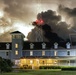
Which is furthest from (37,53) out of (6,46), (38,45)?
(6,46)

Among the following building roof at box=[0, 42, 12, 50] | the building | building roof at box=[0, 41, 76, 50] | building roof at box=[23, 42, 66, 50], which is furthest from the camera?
building roof at box=[0, 42, 12, 50]

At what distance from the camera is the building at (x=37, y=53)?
99.6m

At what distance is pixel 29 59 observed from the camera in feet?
330

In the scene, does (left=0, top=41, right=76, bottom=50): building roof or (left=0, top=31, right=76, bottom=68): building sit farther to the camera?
(left=0, top=41, right=76, bottom=50): building roof

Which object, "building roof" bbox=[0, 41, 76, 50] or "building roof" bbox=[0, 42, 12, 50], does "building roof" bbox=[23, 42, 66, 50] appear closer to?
"building roof" bbox=[0, 41, 76, 50]

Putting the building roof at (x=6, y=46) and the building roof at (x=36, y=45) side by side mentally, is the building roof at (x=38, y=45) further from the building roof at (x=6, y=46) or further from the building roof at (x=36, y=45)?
the building roof at (x=6, y=46)

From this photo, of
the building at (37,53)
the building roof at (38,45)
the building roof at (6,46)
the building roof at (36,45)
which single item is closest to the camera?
the building at (37,53)

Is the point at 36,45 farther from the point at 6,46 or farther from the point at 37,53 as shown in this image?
the point at 6,46

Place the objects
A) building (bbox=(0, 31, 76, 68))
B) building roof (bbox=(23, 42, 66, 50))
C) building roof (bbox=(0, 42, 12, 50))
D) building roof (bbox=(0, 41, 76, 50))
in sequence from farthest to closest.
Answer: building roof (bbox=(0, 42, 12, 50)) < building roof (bbox=(23, 42, 66, 50)) < building roof (bbox=(0, 41, 76, 50)) < building (bbox=(0, 31, 76, 68))

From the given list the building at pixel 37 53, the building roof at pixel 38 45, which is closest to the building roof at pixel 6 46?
the building at pixel 37 53

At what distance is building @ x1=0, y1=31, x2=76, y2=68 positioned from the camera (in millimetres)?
99625

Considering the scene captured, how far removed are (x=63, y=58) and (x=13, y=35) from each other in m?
15.6

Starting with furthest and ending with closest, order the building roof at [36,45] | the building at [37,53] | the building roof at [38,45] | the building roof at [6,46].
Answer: the building roof at [6,46] → the building roof at [38,45] → the building roof at [36,45] → the building at [37,53]

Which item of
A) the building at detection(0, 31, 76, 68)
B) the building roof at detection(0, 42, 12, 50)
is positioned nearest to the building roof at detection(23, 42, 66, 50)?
the building at detection(0, 31, 76, 68)
